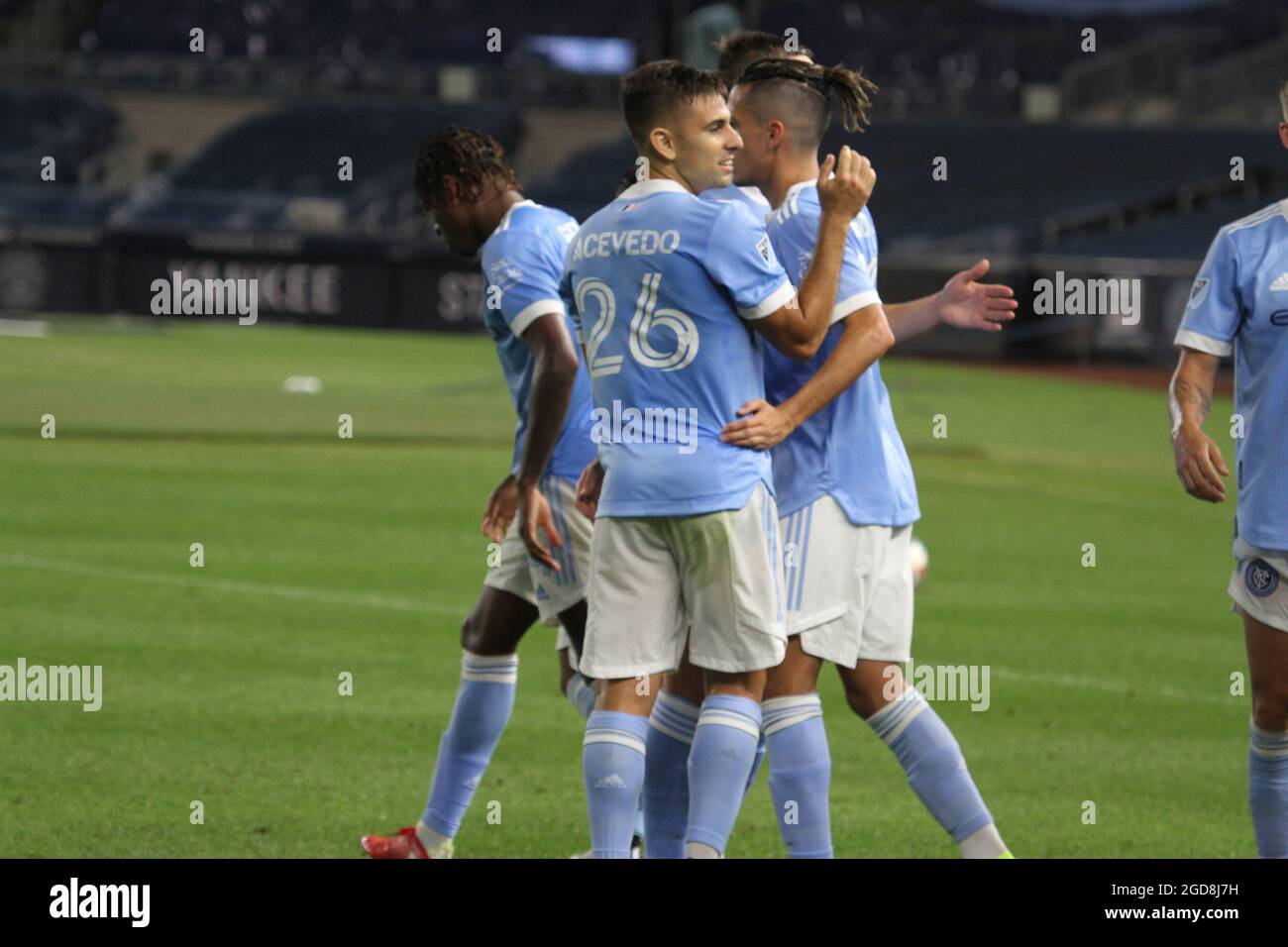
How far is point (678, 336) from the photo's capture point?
523 cm

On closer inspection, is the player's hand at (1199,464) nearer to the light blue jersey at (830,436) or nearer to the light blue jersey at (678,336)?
the light blue jersey at (830,436)

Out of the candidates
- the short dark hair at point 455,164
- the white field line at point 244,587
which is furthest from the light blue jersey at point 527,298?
the white field line at point 244,587

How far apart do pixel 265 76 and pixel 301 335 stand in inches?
736

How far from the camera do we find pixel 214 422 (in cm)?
2119

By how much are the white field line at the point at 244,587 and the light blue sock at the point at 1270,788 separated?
612 cm

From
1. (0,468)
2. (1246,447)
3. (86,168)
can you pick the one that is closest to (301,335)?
(86,168)

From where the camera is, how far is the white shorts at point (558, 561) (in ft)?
20.3

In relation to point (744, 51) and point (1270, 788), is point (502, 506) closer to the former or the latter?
point (744, 51)

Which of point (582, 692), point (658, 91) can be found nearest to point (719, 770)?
point (582, 692)

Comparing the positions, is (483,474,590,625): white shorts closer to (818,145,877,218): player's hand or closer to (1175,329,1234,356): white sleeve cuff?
(818,145,877,218): player's hand

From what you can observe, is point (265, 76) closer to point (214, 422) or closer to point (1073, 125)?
point (1073, 125)

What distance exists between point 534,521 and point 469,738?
0.84 metres
